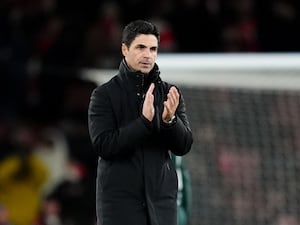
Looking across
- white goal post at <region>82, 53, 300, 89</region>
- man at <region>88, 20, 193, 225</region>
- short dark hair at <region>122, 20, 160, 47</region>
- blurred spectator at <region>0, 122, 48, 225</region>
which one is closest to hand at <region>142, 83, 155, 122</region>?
man at <region>88, 20, 193, 225</region>

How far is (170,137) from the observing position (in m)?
5.39

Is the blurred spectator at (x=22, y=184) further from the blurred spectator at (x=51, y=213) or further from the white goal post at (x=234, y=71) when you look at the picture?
the white goal post at (x=234, y=71)

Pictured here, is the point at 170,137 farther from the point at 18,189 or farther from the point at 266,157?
the point at 18,189

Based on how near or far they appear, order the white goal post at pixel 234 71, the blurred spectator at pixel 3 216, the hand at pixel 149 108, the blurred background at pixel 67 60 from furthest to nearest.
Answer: the blurred background at pixel 67 60 < the blurred spectator at pixel 3 216 < the white goal post at pixel 234 71 < the hand at pixel 149 108

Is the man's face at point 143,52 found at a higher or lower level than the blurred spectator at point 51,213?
higher

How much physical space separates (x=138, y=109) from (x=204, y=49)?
6664 mm

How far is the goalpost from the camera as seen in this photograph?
8.41 m

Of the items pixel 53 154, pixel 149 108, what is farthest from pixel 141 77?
pixel 53 154

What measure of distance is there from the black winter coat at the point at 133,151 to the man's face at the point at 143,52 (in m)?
0.04

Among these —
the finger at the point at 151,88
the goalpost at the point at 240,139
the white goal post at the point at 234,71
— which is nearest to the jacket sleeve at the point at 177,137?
the finger at the point at 151,88

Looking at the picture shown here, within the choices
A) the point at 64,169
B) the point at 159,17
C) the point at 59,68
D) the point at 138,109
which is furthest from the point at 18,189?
the point at 138,109

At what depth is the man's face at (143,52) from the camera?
5.42 metres

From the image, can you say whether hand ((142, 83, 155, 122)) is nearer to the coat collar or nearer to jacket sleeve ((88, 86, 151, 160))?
jacket sleeve ((88, 86, 151, 160))

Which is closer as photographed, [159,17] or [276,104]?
[276,104]
